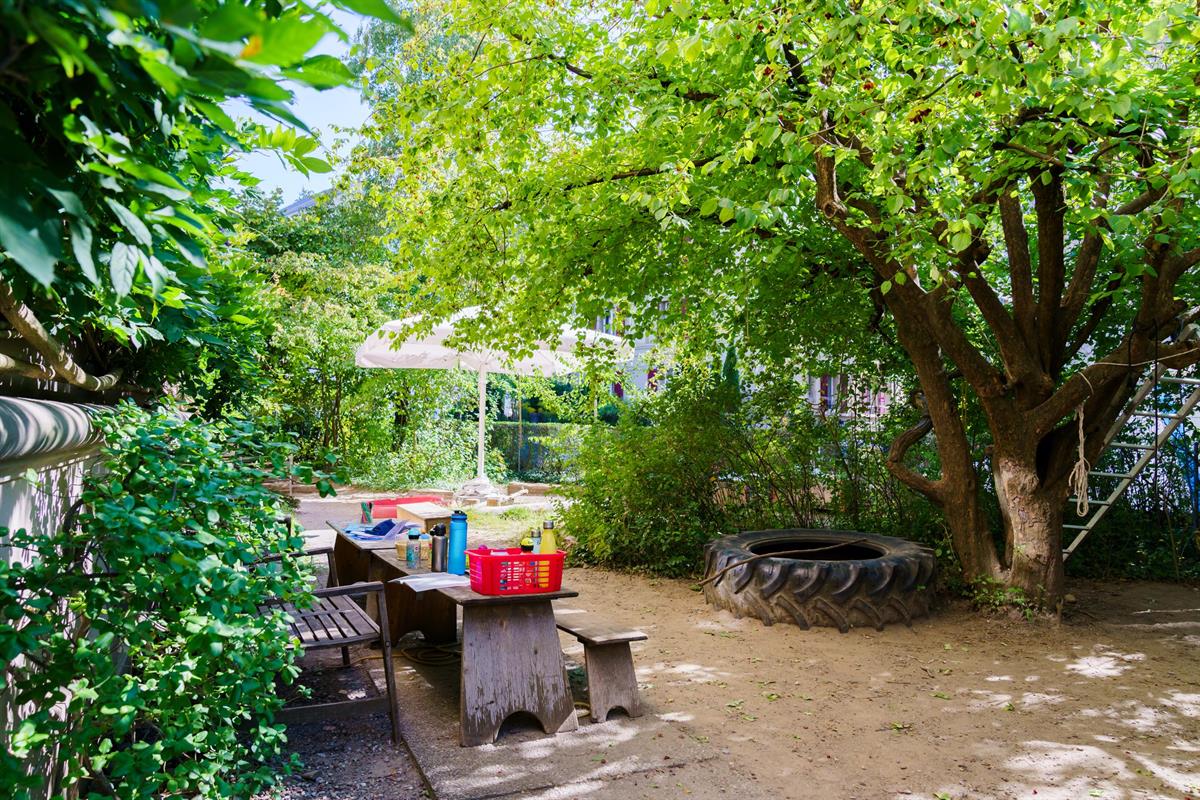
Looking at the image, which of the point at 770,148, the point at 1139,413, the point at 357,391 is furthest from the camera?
the point at 357,391

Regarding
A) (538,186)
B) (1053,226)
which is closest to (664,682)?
(538,186)

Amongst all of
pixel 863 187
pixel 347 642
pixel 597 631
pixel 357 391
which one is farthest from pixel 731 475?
pixel 357 391

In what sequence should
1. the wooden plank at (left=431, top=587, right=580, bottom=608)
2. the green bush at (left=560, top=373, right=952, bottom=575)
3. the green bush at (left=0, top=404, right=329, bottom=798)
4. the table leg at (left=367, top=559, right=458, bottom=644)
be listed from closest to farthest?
the green bush at (left=0, top=404, right=329, bottom=798), the wooden plank at (left=431, top=587, right=580, bottom=608), the table leg at (left=367, top=559, right=458, bottom=644), the green bush at (left=560, top=373, right=952, bottom=575)

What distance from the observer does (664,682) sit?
5.04m

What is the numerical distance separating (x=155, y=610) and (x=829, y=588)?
15.9ft

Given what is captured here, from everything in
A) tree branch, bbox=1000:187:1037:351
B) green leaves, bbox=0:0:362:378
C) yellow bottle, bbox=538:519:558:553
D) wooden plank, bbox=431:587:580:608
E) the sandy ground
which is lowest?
the sandy ground

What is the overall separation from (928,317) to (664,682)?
3.39m

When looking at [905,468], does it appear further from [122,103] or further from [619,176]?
[122,103]

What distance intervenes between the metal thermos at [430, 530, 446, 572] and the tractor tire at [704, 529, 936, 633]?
2.50 metres

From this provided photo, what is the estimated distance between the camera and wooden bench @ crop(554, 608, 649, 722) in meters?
4.35

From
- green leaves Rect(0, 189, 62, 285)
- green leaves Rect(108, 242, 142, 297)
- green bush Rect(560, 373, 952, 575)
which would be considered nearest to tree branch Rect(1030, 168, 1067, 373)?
green bush Rect(560, 373, 952, 575)

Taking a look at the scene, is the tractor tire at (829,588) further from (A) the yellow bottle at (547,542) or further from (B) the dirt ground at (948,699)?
(A) the yellow bottle at (547,542)

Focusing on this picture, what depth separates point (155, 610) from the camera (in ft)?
7.79

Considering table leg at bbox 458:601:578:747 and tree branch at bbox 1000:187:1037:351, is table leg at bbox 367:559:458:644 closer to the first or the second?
table leg at bbox 458:601:578:747
